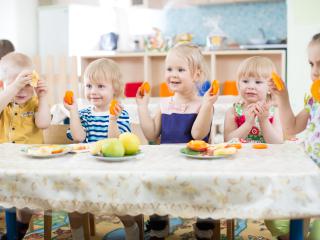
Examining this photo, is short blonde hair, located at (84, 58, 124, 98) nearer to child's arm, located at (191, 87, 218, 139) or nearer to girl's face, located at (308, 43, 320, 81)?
child's arm, located at (191, 87, 218, 139)

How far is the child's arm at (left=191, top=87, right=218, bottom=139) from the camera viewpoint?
73.9 inches

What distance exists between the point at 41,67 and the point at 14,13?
0.65 m

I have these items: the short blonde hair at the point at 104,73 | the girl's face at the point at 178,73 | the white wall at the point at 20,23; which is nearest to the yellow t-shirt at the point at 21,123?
the short blonde hair at the point at 104,73

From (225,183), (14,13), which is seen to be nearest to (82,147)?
(225,183)

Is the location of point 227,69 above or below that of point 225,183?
above

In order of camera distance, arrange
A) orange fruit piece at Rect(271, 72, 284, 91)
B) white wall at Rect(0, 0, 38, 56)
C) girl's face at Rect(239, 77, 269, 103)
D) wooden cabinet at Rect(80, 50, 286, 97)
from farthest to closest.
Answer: white wall at Rect(0, 0, 38, 56) < wooden cabinet at Rect(80, 50, 286, 97) < girl's face at Rect(239, 77, 269, 103) < orange fruit piece at Rect(271, 72, 284, 91)

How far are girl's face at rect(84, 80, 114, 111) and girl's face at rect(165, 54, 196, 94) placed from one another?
26 cm

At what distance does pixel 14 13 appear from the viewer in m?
5.62

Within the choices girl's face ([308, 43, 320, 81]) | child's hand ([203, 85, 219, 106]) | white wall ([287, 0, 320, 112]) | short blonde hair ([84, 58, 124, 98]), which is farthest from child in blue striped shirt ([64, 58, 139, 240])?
white wall ([287, 0, 320, 112])

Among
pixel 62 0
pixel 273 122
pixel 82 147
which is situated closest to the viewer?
pixel 82 147

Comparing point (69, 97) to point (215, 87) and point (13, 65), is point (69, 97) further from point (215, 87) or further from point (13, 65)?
point (215, 87)

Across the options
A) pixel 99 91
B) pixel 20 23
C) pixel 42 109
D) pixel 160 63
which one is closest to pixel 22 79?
pixel 42 109

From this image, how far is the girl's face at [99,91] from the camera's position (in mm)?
2121

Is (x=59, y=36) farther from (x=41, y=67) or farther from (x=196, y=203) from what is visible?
(x=196, y=203)
